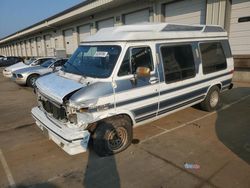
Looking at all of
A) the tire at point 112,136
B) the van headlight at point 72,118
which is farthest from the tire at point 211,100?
the van headlight at point 72,118

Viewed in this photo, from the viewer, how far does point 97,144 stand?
12.9ft

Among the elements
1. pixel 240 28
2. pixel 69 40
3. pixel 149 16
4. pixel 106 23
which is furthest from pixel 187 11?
pixel 69 40

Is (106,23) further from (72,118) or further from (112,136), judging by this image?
(72,118)

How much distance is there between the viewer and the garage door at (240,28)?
10.2 metres

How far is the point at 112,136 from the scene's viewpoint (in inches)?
162

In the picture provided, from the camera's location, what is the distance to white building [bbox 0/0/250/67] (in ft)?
34.8

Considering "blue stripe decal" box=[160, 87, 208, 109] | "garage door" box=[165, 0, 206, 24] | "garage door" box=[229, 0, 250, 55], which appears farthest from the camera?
"garage door" box=[165, 0, 206, 24]

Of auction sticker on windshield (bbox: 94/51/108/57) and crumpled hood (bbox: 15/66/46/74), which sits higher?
auction sticker on windshield (bbox: 94/51/108/57)

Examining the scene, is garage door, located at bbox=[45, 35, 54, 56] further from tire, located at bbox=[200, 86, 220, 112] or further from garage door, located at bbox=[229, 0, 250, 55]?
tire, located at bbox=[200, 86, 220, 112]

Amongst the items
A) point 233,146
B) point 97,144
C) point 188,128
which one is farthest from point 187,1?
point 97,144

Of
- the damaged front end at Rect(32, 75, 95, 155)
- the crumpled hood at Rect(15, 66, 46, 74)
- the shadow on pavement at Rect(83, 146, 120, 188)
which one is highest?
the crumpled hood at Rect(15, 66, 46, 74)

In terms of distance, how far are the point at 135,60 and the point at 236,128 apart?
3.13 meters

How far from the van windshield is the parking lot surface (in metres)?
1.60

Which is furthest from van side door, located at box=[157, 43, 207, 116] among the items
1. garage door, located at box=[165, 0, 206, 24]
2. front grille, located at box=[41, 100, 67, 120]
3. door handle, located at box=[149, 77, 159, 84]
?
garage door, located at box=[165, 0, 206, 24]
